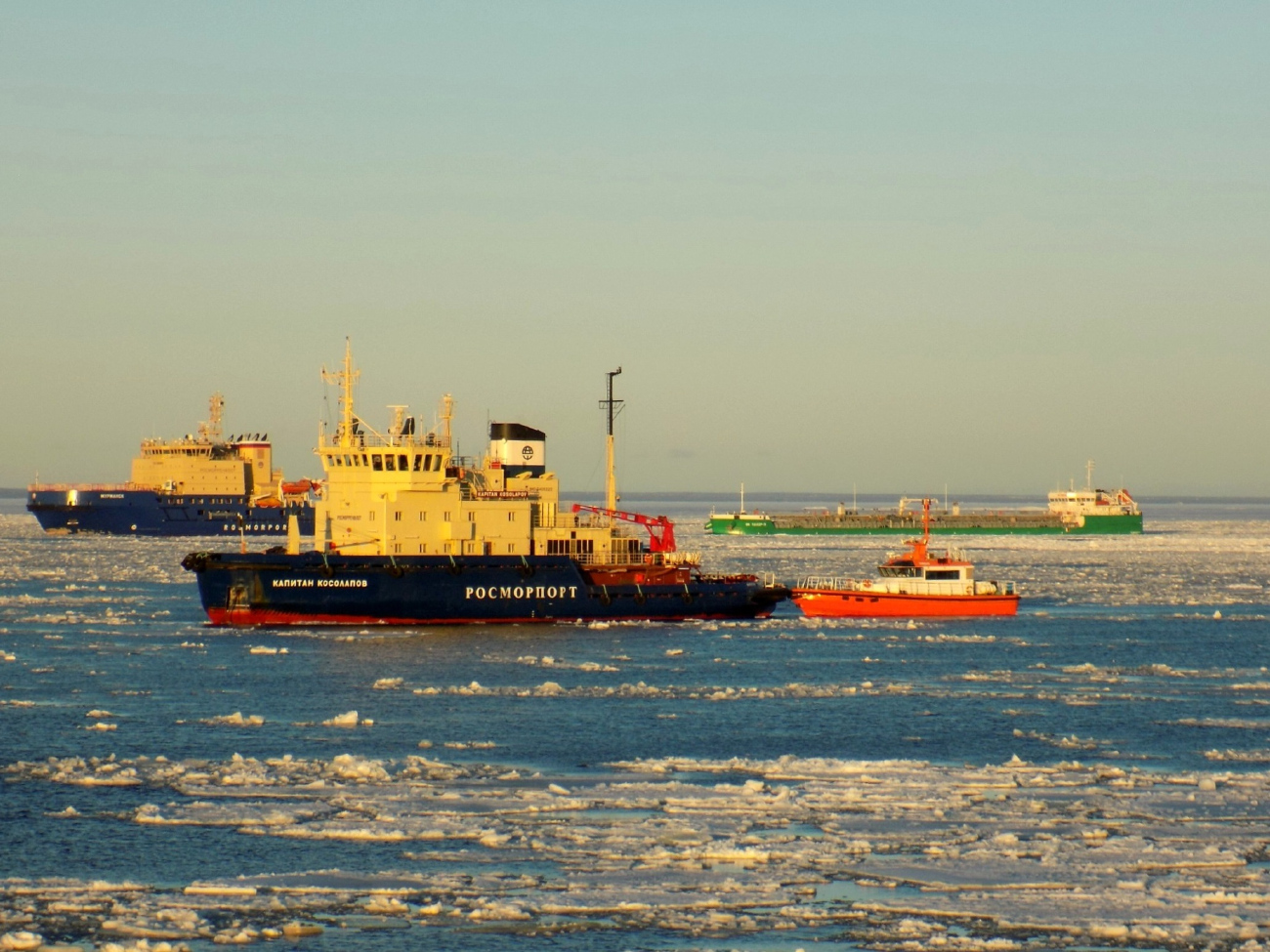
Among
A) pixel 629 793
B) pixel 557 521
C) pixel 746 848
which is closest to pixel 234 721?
pixel 629 793

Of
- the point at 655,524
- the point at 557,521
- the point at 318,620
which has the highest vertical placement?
the point at 557,521

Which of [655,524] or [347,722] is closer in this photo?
[347,722]

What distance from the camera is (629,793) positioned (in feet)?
77.6

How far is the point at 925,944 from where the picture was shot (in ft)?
54.1

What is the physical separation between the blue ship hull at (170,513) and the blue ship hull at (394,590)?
85.4m

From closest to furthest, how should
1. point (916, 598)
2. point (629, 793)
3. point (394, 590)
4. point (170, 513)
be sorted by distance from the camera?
point (629, 793), point (394, 590), point (916, 598), point (170, 513)

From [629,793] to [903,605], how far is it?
33949mm

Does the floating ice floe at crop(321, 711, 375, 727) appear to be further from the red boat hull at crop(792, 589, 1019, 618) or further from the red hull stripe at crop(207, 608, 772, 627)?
the red boat hull at crop(792, 589, 1019, 618)

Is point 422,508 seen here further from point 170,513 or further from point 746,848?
point 170,513

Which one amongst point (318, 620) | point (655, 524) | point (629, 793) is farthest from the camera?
point (655, 524)

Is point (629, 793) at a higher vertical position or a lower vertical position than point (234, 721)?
lower

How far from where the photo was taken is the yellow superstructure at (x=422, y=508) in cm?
5003

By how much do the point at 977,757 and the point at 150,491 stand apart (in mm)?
118887

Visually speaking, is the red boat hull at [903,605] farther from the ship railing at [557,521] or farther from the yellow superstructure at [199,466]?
the yellow superstructure at [199,466]
